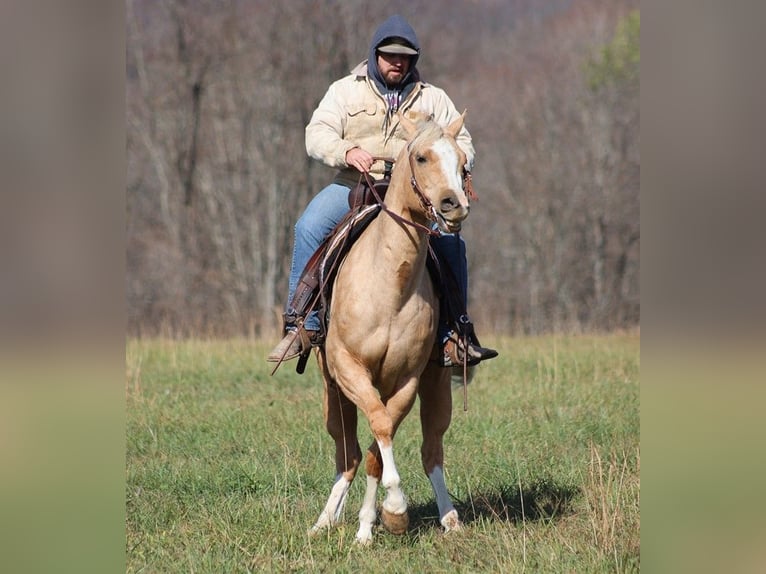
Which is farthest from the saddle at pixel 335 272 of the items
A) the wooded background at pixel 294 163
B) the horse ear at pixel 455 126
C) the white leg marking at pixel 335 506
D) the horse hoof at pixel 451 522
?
the wooded background at pixel 294 163

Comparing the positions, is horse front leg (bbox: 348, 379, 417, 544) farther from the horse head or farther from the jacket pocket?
the jacket pocket

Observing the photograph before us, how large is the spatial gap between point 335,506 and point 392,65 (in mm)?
2973

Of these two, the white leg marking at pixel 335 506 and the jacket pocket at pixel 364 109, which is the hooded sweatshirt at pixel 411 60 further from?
the white leg marking at pixel 335 506

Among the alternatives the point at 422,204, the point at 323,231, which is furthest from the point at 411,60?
the point at 422,204

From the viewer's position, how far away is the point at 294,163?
32906 mm

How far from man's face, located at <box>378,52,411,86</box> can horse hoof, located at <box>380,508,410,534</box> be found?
9.52 ft

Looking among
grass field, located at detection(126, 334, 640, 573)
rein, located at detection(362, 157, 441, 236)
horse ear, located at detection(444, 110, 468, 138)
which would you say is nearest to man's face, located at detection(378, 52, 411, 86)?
rein, located at detection(362, 157, 441, 236)

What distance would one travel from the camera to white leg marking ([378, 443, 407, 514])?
6.18m

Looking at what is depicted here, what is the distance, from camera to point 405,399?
6.45 meters

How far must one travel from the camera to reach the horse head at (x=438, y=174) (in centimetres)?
561
